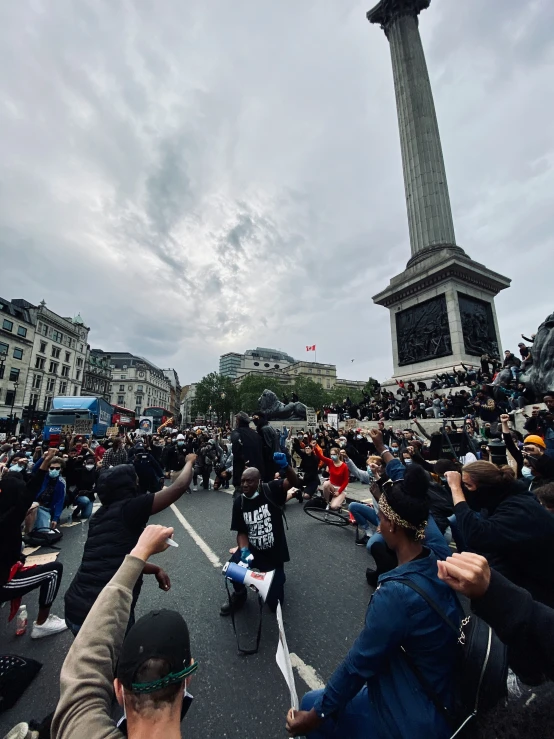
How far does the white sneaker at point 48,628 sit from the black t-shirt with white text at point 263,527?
210 cm

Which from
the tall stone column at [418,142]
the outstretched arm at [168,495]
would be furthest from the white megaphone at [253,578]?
the tall stone column at [418,142]

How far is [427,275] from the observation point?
730 inches

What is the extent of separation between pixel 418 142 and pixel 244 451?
2553 cm

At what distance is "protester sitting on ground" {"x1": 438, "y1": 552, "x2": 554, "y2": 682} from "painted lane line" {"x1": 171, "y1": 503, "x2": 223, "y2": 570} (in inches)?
179

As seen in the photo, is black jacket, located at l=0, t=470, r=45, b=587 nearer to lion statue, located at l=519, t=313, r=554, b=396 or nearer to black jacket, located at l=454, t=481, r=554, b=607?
black jacket, located at l=454, t=481, r=554, b=607

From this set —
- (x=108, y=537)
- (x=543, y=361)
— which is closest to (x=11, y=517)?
(x=108, y=537)

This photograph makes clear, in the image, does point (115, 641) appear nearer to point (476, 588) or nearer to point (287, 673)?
point (287, 673)

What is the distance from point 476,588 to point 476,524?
1.39 meters

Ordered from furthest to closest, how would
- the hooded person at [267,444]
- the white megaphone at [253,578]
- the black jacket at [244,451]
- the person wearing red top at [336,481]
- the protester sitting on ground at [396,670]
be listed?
the person wearing red top at [336,481] < the hooded person at [267,444] < the black jacket at [244,451] < the white megaphone at [253,578] < the protester sitting on ground at [396,670]

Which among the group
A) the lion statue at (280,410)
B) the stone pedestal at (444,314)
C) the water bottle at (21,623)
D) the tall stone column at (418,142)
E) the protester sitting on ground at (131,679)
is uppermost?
the tall stone column at (418,142)

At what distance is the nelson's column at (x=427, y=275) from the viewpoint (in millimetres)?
17828

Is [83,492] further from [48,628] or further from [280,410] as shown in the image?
[280,410]

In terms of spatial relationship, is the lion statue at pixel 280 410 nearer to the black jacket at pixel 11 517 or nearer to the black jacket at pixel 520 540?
the black jacket at pixel 11 517

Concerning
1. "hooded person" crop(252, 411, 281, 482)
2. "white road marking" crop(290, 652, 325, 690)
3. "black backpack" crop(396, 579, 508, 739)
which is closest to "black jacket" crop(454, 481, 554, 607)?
"black backpack" crop(396, 579, 508, 739)
